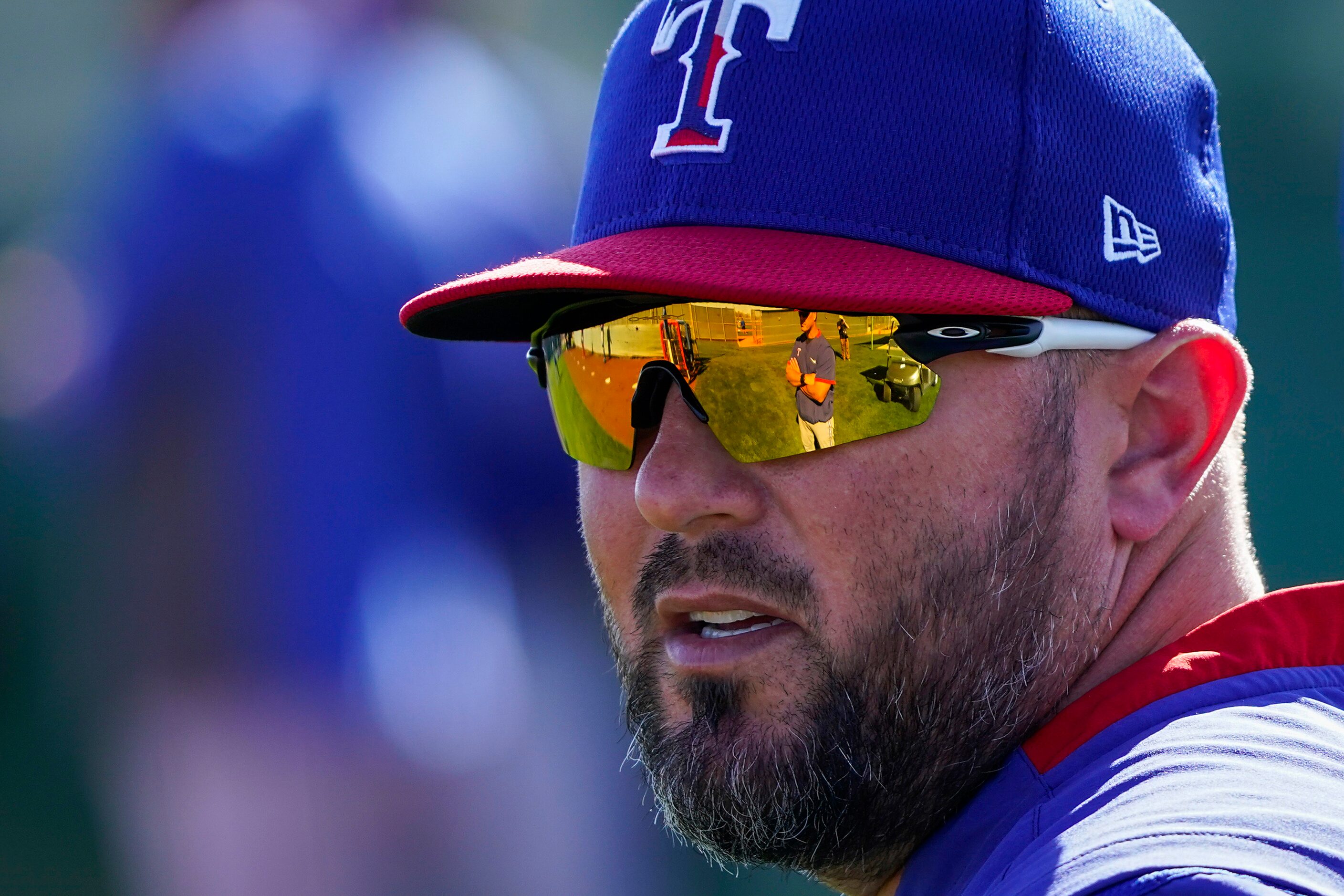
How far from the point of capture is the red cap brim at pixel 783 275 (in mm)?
1316

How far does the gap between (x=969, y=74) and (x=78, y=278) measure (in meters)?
3.05

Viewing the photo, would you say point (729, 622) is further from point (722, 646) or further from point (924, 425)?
point (924, 425)

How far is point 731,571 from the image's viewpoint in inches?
57.6

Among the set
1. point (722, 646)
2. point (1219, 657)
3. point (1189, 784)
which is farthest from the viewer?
point (722, 646)

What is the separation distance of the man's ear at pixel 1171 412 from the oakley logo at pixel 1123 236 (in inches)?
4.0

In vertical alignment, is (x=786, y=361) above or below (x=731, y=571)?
above

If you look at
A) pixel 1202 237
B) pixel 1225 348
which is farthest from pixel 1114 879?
pixel 1202 237

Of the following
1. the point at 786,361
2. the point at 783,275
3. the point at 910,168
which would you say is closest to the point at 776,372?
the point at 786,361

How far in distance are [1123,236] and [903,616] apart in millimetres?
492

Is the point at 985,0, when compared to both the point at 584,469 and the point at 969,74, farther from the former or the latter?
the point at 584,469

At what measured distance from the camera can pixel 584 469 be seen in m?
1.76

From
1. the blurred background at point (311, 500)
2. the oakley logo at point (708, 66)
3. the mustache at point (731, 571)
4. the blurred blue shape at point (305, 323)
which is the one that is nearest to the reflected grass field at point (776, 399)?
the mustache at point (731, 571)

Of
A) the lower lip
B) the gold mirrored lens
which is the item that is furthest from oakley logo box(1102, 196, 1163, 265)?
the lower lip

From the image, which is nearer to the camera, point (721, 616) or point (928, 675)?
point (928, 675)
